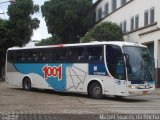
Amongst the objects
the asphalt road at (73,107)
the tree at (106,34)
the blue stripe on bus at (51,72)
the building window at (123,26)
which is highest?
the building window at (123,26)

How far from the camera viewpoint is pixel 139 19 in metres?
45.2

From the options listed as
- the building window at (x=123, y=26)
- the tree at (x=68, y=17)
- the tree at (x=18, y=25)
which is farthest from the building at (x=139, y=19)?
the tree at (x=18, y=25)

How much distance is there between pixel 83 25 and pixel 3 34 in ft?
39.6

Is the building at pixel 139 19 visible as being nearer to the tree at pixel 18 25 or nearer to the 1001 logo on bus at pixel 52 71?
the tree at pixel 18 25

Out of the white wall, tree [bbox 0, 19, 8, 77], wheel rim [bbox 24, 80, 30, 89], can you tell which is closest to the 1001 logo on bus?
wheel rim [bbox 24, 80, 30, 89]

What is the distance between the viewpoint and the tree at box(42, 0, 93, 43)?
61.7m

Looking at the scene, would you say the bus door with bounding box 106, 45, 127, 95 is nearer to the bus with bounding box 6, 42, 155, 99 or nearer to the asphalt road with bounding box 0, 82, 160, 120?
the bus with bounding box 6, 42, 155, 99

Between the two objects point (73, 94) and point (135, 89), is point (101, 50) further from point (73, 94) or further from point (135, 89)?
point (73, 94)

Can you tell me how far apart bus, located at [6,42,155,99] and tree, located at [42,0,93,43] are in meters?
30.5

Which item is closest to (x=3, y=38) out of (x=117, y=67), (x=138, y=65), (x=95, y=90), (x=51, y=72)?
(x=51, y=72)

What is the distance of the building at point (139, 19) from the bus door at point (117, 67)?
1452 centimetres

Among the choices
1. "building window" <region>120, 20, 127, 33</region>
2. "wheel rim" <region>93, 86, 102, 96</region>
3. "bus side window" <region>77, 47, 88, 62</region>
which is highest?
"building window" <region>120, 20, 127, 33</region>

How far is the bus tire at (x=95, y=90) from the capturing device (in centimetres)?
2538

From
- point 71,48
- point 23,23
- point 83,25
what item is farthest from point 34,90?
point 83,25
